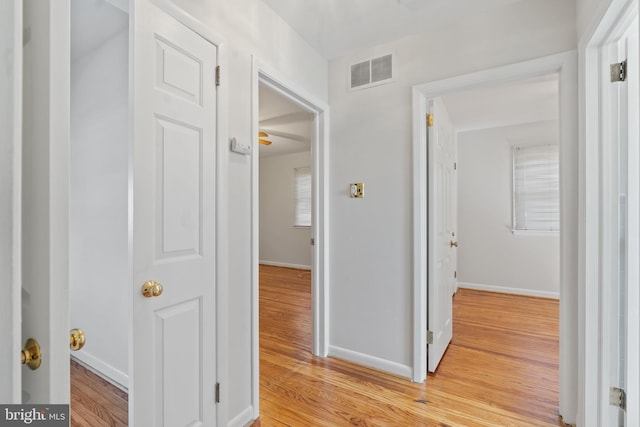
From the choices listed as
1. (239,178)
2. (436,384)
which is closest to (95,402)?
(239,178)

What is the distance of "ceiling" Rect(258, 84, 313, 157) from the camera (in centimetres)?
357

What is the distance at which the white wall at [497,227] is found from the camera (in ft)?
13.9

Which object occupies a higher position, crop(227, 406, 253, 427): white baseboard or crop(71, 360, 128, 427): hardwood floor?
crop(227, 406, 253, 427): white baseboard

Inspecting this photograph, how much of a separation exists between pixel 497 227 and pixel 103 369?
16.1 ft

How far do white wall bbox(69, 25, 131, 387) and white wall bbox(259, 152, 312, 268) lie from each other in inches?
177

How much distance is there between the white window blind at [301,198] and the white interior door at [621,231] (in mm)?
5311

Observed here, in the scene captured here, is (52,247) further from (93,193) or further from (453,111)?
(453,111)

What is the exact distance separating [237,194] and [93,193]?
49.4 inches

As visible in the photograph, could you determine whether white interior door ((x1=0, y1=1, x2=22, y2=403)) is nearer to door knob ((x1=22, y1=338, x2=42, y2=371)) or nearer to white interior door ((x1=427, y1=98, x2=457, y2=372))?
door knob ((x1=22, y1=338, x2=42, y2=371))

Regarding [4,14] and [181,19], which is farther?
[181,19]

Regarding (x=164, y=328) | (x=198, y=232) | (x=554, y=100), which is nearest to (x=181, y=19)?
(x=198, y=232)

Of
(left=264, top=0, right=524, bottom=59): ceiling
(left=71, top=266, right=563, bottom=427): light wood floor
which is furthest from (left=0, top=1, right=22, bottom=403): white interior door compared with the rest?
(left=264, top=0, right=524, bottom=59): ceiling

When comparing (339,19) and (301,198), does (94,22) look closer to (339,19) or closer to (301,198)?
(339,19)

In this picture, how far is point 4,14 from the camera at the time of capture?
0.49 m
